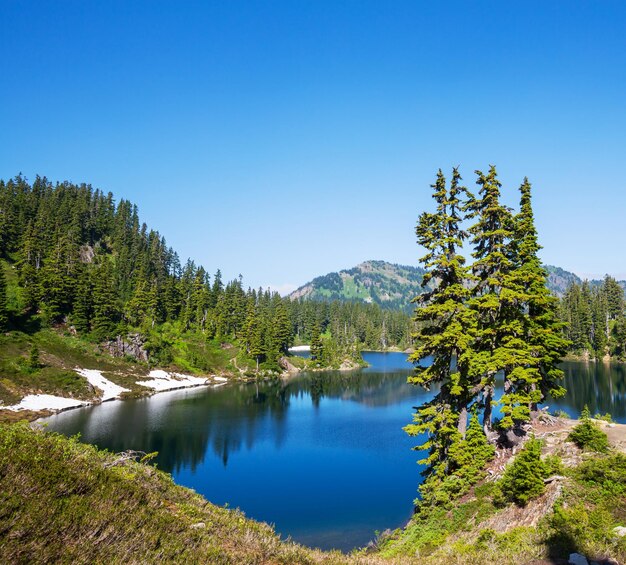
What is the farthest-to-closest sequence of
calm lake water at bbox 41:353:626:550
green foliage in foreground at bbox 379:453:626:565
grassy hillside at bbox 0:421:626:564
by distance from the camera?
calm lake water at bbox 41:353:626:550
green foliage in foreground at bbox 379:453:626:565
grassy hillside at bbox 0:421:626:564

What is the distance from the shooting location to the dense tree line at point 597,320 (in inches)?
4619

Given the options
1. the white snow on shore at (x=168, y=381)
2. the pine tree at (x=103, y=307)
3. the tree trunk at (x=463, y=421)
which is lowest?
the white snow on shore at (x=168, y=381)

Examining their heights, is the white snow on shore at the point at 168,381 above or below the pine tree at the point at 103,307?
below

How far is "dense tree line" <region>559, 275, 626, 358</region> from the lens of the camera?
117312 millimetres

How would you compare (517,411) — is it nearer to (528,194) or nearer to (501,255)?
(501,255)

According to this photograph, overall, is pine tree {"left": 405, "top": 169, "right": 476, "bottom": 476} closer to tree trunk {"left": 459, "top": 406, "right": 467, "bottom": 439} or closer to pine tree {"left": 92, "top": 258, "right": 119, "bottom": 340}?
tree trunk {"left": 459, "top": 406, "right": 467, "bottom": 439}

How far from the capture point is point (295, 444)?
48.6 meters

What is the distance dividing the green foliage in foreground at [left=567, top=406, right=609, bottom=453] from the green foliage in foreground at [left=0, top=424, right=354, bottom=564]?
15638 millimetres

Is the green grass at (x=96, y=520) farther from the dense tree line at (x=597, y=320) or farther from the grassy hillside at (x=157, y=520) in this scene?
the dense tree line at (x=597, y=320)

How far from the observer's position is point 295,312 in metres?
179

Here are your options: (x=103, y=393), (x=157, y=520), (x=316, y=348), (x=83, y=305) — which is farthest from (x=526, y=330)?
(x=316, y=348)

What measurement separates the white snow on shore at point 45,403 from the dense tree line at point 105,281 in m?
17.7

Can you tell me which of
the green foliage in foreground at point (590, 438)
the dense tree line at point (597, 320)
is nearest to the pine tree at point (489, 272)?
the green foliage in foreground at point (590, 438)

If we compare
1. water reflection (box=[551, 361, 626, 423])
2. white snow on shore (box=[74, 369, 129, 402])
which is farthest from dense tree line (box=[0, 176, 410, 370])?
water reflection (box=[551, 361, 626, 423])
